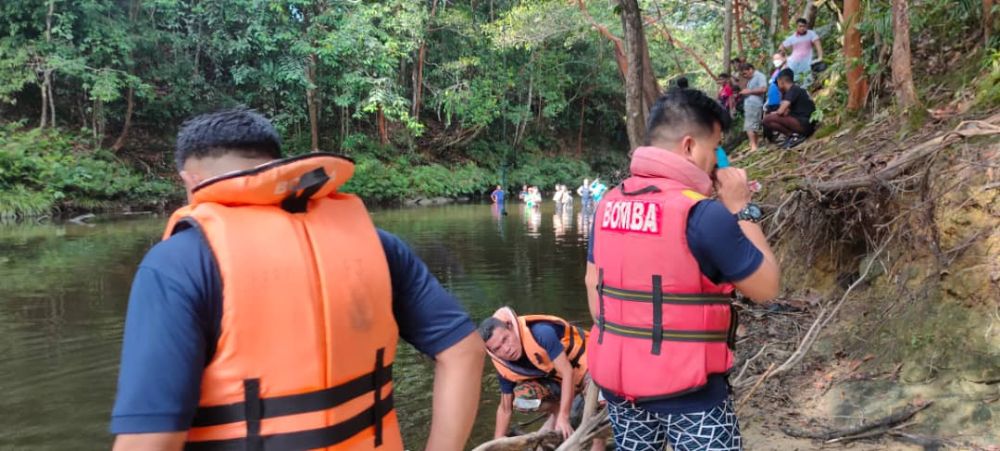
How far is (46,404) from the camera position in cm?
A: 598

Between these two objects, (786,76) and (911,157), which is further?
(786,76)

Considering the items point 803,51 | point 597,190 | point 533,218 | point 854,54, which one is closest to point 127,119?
point 533,218

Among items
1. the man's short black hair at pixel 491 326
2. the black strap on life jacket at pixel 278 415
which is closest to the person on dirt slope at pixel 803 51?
the man's short black hair at pixel 491 326

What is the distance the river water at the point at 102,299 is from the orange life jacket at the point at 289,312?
3945 millimetres

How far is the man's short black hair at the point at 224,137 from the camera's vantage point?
1.48 m

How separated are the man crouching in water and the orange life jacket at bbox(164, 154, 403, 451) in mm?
2948

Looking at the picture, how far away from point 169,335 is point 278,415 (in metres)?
0.25

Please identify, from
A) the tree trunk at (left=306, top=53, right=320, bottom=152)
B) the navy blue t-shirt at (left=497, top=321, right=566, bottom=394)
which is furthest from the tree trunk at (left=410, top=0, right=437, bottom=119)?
the navy blue t-shirt at (left=497, top=321, right=566, bottom=394)

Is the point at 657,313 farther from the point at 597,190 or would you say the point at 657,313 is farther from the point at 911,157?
the point at 597,190

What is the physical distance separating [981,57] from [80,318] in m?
10.2

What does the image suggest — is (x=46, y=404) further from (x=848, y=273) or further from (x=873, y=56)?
(x=873, y=56)

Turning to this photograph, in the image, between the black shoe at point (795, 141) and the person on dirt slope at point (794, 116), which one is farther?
the person on dirt slope at point (794, 116)

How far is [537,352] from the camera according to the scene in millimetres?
4492

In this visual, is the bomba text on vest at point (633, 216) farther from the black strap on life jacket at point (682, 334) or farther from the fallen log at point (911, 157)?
the fallen log at point (911, 157)
